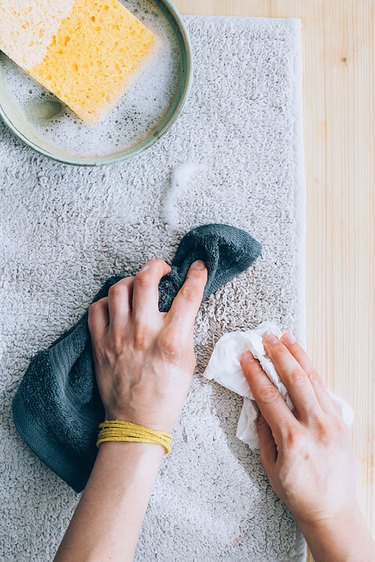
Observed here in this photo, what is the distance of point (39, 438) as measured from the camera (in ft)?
2.44

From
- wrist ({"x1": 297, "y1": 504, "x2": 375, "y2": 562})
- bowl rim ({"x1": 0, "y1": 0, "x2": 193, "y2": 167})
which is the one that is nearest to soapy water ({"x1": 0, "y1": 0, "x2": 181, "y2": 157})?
bowl rim ({"x1": 0, "y1": 0, "x2": 193, "y2": 167})

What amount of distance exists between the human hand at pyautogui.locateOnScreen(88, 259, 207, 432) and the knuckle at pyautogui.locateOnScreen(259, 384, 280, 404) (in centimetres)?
9

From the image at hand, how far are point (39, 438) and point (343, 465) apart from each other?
0.38 m

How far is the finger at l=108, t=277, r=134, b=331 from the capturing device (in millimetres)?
750

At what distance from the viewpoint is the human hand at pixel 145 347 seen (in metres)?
0.74

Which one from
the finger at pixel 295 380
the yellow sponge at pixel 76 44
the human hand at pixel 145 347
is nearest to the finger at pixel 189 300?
the human hand at pixel 145 347

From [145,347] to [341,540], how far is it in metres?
0.33

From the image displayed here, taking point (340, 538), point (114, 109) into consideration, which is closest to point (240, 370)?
point (340, 538)

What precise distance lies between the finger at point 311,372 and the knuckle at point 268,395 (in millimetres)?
50

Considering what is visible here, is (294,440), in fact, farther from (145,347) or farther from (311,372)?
(145,347)

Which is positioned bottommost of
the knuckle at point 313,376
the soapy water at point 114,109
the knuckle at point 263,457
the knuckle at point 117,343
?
the knuckle at point 263,457

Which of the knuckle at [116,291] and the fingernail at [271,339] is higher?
the fingernail at [271,339]

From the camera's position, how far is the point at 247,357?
0.77 metres

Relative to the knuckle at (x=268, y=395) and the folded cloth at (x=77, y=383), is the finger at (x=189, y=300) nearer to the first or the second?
the folded cloth at (x=77, y=383)
